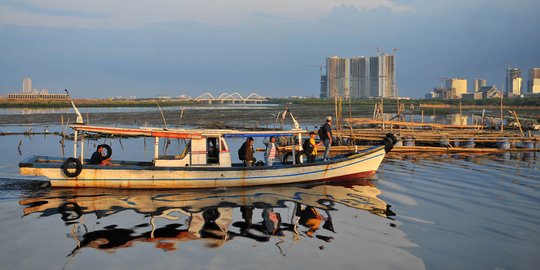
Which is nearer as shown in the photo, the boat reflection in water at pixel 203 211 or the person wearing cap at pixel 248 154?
the boat reflection in water at pixel 203 211

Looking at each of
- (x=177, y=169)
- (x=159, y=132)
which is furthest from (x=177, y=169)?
(x=159, y=132)

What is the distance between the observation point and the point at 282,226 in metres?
13.8

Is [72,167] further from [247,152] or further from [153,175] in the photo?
[247,152]

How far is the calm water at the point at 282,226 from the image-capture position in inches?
436

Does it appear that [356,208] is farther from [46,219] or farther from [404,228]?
[46,219]

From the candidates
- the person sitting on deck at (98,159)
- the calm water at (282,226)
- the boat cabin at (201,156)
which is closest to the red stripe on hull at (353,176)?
the calm water at (282,226)

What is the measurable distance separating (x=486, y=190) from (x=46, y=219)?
13.8 metres

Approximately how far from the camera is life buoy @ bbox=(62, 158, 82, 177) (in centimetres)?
1800

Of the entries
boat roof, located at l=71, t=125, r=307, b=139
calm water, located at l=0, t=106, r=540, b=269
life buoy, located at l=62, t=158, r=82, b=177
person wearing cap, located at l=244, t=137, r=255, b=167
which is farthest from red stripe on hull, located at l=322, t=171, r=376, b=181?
life buoy, located at l=62, t=158, r=82, b=177

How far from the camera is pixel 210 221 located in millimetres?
14156

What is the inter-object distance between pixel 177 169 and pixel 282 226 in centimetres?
582

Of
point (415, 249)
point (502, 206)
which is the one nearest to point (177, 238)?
point (415, 249)

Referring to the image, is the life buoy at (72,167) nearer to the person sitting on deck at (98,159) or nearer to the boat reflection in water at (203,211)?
the boat reflection in water at (203,211)

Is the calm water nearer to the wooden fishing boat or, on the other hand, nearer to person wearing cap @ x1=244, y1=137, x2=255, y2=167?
the wooden fishing boat
